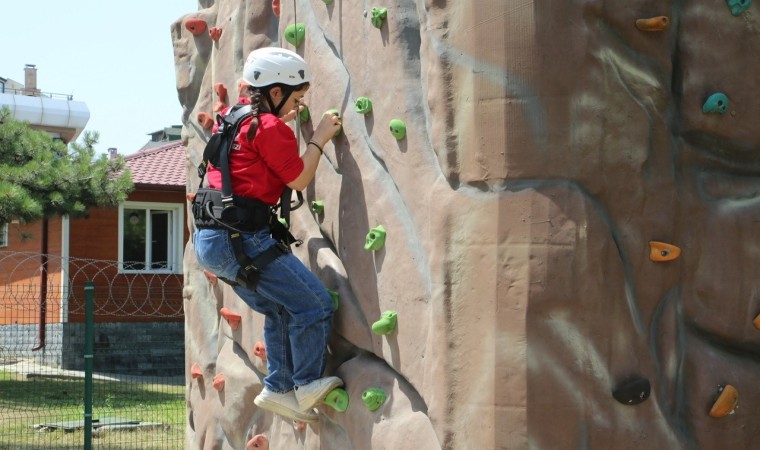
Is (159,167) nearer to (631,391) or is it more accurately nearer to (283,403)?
(283,403)

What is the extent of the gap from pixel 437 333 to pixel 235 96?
9.50 feet

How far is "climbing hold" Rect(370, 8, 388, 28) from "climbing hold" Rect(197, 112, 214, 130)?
2.48 metres

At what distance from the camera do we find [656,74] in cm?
498

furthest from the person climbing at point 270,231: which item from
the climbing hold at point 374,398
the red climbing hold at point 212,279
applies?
the red climbing hold at point 212,279

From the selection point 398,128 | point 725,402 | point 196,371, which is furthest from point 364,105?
point 196,371

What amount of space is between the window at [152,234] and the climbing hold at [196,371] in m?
14.9

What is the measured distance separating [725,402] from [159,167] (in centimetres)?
2038

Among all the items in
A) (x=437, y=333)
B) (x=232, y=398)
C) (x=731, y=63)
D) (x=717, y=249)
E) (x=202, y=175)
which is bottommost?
(x=232, y=398)

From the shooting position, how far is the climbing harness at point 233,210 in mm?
5512

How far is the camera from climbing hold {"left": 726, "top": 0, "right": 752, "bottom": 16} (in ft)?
16.8

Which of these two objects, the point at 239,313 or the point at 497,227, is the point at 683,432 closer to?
the point at 497,227

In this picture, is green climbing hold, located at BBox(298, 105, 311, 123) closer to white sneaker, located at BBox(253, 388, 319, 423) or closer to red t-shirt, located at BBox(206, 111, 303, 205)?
red t-shirt, located at BBox(206, 111, 303, 205)

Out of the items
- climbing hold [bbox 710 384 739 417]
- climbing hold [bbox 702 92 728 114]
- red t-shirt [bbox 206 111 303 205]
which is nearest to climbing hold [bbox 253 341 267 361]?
red t-shirt [bbox 206 111 303 205]

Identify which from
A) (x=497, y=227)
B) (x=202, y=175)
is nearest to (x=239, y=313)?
Answer: (x=202, y=175)
